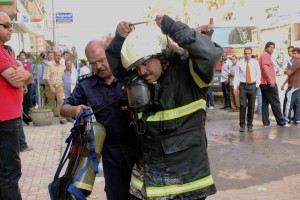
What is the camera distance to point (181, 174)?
215cm

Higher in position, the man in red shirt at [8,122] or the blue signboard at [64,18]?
the blue signboard at [64,18]

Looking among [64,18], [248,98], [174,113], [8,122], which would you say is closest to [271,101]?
[248,98]

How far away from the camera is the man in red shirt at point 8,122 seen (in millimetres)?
3566

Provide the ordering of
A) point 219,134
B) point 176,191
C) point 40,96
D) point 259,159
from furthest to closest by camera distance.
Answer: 1. point 40,96
2. point 219,134
3. point 259,159
4. point 176,191

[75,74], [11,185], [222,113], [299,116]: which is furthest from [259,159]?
[75,74]

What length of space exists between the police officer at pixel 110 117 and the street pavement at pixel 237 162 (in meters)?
1.87

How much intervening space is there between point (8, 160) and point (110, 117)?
4.41 ft

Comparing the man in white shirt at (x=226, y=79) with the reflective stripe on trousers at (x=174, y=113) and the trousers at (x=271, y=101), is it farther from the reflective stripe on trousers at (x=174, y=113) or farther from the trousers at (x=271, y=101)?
the reflective stripe on trousers at (x=174, y=113)

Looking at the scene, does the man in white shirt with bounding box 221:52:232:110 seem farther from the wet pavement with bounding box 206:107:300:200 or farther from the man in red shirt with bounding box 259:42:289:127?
the man in red shirt with bounding box 259:42:289:127

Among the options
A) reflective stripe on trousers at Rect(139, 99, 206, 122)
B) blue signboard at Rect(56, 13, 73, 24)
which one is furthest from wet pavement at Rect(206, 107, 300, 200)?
blue signboard at Rect(56, 13, 73, 24)

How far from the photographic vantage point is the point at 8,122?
3.60 m

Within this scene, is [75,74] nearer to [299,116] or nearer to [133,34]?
[299,116]

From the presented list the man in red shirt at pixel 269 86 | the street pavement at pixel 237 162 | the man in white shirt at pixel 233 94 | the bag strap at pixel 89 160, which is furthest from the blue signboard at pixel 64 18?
the bag strap at pixel 89 160

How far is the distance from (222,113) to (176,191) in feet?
31.4
